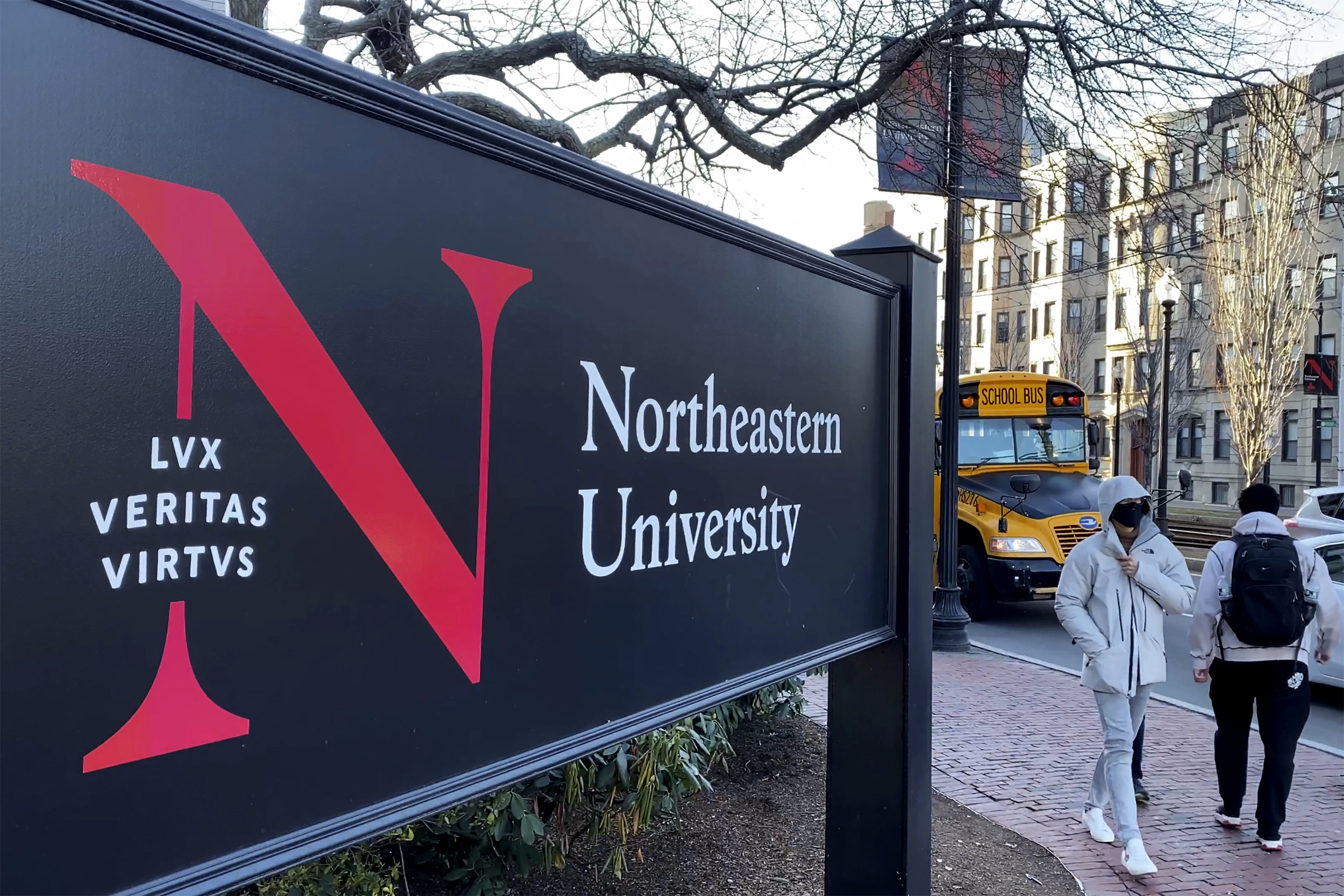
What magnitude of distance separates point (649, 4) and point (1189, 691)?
286 inches

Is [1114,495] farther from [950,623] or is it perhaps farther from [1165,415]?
[1165,415]

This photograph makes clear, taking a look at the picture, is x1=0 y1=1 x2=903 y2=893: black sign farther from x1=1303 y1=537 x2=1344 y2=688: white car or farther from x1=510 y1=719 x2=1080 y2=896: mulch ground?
x1=1303 y1=537 x2=1344 y2=688: white car

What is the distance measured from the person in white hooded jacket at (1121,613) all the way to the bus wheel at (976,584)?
25.4ft

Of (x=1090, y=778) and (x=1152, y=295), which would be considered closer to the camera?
(x=1090, y=778)

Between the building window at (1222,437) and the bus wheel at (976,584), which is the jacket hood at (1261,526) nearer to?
the bus wheel at (976,584)

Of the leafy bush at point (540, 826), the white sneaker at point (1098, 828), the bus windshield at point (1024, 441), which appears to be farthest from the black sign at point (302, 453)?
the bus windshield at point (1024, 441)

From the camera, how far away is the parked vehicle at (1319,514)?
1258 cm

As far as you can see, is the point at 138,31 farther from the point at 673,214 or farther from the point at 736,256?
the point at 736,256

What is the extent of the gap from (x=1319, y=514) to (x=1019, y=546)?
13.9 ft

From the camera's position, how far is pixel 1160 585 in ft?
16.7

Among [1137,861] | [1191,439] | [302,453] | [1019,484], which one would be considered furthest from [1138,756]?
[1191,439]

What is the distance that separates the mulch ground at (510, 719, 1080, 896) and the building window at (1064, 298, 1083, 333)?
139 feet

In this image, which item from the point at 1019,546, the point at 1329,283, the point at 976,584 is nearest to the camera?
the point at 1019,546

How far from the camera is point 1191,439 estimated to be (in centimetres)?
4266
